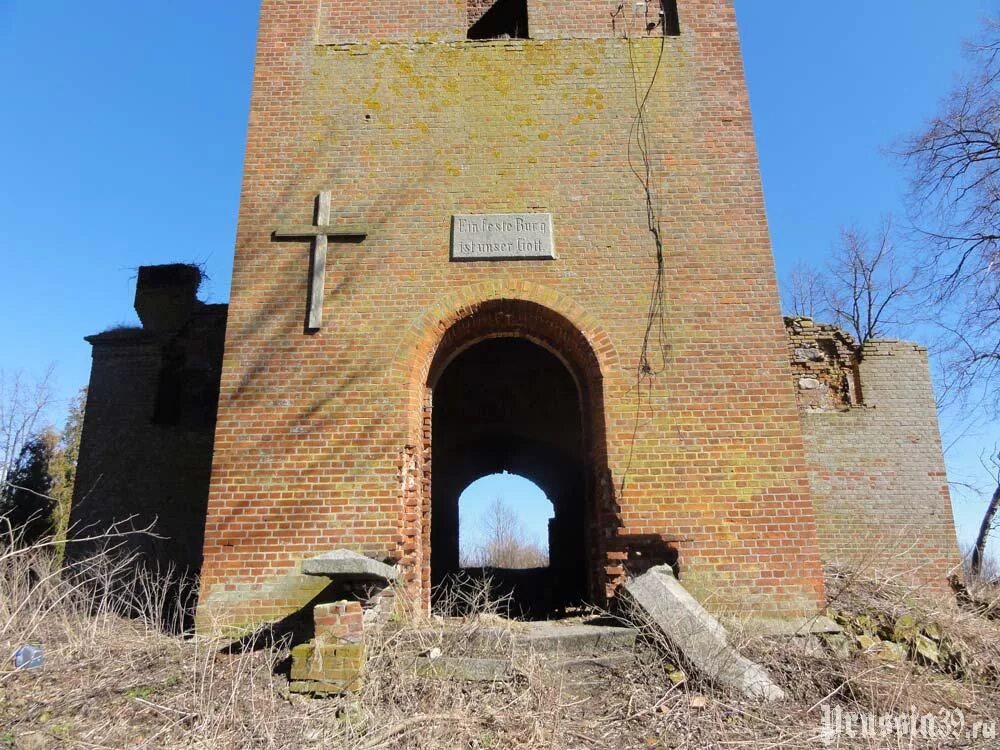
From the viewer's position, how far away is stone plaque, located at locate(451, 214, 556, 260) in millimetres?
7301

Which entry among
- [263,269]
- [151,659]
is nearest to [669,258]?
[263,269]

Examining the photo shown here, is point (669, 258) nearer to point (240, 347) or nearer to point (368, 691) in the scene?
point (240, 347)

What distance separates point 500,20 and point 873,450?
8.27m

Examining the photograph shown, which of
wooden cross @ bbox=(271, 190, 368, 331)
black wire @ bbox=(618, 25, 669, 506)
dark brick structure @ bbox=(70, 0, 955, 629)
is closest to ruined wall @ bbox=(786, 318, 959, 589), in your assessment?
dark brick structure @ bbox=(70, 0, 955, 629)

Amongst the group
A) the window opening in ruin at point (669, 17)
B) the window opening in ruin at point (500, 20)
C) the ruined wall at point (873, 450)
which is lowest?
the ruined wall at point (873, 450)

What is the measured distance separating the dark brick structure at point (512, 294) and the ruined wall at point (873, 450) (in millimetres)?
3136

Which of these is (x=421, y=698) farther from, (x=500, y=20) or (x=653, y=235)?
(x=500, y=20)

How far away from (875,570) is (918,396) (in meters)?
4.60

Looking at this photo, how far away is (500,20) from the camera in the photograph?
952cm

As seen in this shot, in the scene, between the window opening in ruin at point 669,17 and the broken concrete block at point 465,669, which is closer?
the broken concrete block at point 465,669

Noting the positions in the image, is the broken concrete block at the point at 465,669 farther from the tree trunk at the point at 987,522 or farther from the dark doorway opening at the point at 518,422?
the tree trunk at the point at 987,522

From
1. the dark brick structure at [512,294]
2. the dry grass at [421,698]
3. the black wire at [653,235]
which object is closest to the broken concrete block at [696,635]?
the dry grass at [421,698]

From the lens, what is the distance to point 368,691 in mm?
4855

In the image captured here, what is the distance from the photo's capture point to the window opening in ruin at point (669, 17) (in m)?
8.27
